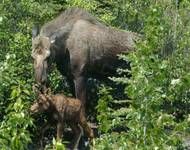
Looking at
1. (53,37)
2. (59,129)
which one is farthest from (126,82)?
(53,37)

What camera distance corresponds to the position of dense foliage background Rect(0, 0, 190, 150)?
5.75m

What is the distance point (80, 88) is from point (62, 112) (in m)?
1.29

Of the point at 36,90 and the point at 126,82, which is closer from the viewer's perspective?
the point at 126,82

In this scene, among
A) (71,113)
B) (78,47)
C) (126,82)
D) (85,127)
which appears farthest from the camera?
(78,47)

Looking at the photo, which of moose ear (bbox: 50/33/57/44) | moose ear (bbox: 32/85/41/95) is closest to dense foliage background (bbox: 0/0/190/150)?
moose ear (bbox: 32/85/41/95)

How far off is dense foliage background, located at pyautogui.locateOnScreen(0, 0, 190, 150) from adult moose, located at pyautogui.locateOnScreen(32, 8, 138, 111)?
0.41m

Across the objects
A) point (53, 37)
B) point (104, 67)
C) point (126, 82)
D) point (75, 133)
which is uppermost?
point (126, 82)

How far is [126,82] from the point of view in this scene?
602cm

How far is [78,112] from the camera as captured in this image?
446 inches

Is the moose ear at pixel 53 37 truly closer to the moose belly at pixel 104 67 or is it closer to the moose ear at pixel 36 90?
the moose ear at pixel 36 90

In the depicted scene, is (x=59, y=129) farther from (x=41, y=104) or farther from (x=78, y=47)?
(x=78, y=47)

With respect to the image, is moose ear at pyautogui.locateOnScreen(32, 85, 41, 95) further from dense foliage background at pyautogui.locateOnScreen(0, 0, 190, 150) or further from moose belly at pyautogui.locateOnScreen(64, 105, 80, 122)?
moose belly at pyautogui.locateOnScreen(64, 105, 80, 122)

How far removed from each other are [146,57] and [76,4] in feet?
30.6

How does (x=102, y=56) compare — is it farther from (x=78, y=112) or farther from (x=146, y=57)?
(x=146, y=57)
